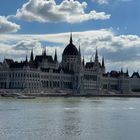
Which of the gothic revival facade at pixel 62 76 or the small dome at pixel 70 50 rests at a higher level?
the small dome at pixel 70 50

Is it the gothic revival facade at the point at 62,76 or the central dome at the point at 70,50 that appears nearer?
the gothic revival facade at the point at 62,76

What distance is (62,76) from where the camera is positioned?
461ft

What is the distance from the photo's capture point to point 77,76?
14612 cm

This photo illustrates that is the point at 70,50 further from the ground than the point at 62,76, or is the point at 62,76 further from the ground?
the point at 70,50

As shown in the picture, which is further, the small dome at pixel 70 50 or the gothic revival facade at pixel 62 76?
the small dome at pixel 70 50

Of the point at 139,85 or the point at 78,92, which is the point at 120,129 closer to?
the point at 78,92

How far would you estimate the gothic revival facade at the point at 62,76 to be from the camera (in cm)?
12388

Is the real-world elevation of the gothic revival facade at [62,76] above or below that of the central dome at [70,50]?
below

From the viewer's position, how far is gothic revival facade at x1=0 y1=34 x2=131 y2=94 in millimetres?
123875

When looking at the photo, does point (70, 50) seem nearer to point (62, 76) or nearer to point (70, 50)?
point (70, 50)

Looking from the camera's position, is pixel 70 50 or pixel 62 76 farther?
pixel 70 50

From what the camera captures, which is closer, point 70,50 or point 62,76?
point 62,76

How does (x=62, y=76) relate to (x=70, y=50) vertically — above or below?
below

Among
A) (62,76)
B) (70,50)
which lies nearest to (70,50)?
(70,50)
